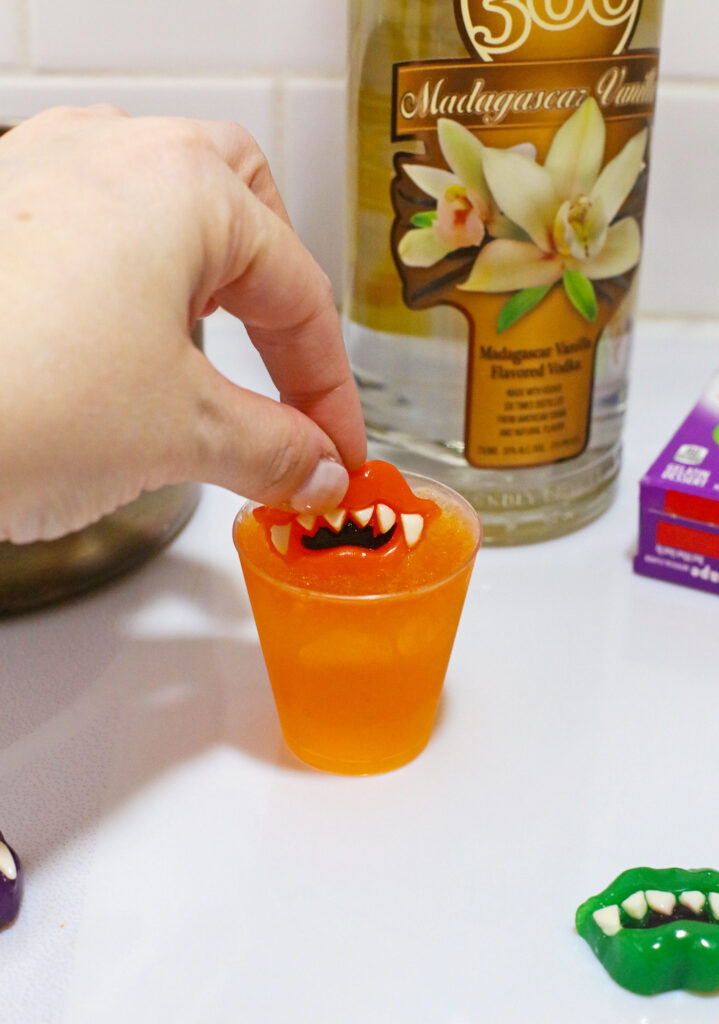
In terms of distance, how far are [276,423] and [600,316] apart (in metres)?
0.22

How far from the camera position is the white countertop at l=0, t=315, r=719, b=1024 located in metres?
0.29

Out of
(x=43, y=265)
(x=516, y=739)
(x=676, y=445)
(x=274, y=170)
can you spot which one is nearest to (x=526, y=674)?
(x=516, y=739)

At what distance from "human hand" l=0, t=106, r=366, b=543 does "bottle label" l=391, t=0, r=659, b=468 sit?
13cm

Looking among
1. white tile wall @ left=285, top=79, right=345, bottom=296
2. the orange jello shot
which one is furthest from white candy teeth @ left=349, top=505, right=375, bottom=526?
white tile wall @ left=285, top=79, right=345, bottom=296

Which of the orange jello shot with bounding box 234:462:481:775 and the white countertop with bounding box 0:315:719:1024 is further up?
the orange jello shot with bounding box 234:462:481:775

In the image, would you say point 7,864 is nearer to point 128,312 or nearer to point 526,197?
point 128,312

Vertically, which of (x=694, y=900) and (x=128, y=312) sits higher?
(x=128, y=312)

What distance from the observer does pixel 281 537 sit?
373 millimetres

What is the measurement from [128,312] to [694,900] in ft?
0.74

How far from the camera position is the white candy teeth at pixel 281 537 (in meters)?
0.37

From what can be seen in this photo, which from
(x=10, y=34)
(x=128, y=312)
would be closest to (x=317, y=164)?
(x=10, y=34)

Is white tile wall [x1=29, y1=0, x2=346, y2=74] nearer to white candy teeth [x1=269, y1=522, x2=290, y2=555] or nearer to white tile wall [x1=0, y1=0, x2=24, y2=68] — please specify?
white tile wall [x1=0, y1=0, x2=24, y2=68]

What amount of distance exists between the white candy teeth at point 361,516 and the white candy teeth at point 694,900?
16 cm

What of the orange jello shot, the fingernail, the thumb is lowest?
the orange jello shot
